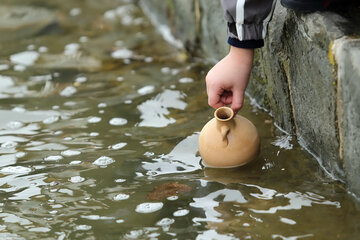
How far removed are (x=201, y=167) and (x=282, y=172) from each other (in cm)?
40

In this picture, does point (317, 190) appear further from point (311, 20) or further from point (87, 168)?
Answer: point (87, 168)

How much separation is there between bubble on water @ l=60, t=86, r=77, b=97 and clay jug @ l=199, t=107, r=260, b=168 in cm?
151

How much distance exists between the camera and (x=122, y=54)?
16.1ft

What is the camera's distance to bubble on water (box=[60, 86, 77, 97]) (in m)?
4.12

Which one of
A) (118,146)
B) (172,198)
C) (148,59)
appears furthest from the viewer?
(148,59)

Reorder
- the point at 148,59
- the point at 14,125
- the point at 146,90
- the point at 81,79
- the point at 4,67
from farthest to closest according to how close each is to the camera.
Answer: the point at 148,59 → the point at 4,67 → the point at 81,79 → the point at 146,90 → the point at 14,125

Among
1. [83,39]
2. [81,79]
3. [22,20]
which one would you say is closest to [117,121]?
[81,79]

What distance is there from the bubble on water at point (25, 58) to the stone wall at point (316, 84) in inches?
74.8

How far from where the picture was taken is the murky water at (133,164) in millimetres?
2457

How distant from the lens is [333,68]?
2.53m

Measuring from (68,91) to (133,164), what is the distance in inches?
51.7

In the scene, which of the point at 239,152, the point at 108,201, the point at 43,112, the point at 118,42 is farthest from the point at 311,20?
the point at 118,42

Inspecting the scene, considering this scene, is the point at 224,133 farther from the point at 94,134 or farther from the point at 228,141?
the point at 94,134

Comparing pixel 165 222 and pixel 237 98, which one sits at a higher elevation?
pixel 237 98
